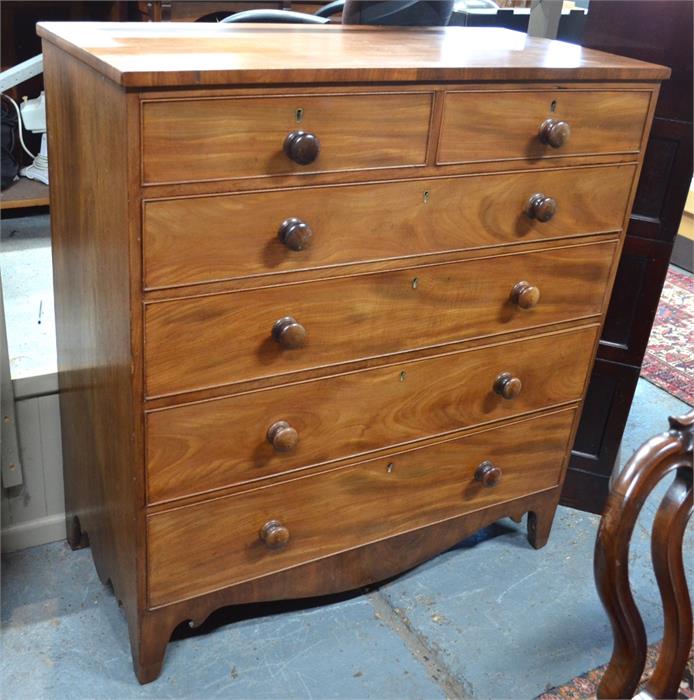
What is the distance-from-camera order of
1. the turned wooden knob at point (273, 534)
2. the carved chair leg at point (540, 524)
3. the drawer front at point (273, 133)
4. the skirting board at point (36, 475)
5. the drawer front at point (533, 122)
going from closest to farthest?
the drawer front at point (273, 133) → the drawer front at point (533, 122) → the turned wooden knob at point (273, 534) → the skirting board at point (36, 475) → the carved chair leg at point (540, 524)

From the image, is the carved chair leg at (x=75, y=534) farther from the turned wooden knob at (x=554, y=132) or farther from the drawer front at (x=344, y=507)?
the turned wooden knob at (x=554, y=132)

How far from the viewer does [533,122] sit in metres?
1.55

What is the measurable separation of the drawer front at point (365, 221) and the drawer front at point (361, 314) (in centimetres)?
4

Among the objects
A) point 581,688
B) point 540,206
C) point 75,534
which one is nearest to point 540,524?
point 581,688

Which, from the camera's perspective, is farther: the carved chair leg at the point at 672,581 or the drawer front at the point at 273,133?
the drawer front at the point at 273,133

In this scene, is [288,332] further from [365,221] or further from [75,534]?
[75,534]

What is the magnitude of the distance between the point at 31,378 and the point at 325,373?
2.19ft

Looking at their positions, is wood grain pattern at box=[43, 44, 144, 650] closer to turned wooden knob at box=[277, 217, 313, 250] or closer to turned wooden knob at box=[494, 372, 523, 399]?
turned wooden knob at box=[277, 217, 313, 250]

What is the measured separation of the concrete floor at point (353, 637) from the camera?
162cm

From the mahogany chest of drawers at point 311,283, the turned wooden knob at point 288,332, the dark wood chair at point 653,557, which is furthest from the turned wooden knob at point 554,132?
the dark wood chair at point 653,557

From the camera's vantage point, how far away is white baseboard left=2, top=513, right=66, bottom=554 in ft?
6.16

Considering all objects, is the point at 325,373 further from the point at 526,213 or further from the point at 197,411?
the point at 526,213

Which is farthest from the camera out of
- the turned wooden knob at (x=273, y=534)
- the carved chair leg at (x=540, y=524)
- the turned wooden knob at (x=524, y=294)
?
the carved chair leg at (x=540, y=524)

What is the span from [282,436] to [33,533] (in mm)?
757
